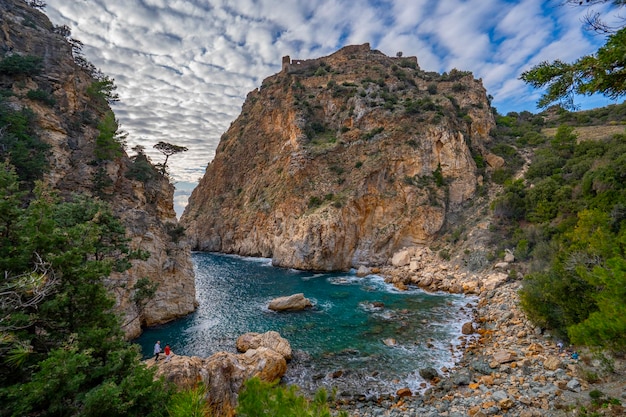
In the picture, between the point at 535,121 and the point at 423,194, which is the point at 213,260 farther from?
the point at 535,121

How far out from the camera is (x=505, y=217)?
1193 inches

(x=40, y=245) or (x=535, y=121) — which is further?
(x=535, y=121)

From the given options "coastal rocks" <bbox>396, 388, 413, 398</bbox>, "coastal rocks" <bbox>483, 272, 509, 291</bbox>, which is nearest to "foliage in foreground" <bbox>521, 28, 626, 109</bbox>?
"coastal rocks" <bbox>396, 388, 413, 398</bbox>

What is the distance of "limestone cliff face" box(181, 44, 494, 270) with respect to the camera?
1460 inches

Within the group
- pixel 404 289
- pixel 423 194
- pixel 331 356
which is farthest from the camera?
pixel 423 194

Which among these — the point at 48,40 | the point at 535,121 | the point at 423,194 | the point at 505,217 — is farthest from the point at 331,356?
the point at 535,121

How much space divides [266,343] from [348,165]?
3180 centimetres

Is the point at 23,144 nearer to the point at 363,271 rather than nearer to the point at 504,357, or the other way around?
the point at 504,357

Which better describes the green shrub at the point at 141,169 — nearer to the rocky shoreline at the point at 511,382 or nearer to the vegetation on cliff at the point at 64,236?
the vegetation on cliff at the point at 64,236

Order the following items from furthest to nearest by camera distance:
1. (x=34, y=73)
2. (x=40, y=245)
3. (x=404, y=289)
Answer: (x=404, y=289) < (x=34, y=73) < (x=40, y=245)

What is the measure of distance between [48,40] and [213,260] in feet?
102

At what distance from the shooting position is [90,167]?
63.8ft

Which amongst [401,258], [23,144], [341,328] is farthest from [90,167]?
[401,258]

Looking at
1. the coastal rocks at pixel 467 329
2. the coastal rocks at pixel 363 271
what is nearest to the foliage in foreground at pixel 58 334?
the coastal rocks at pixel 467 329
